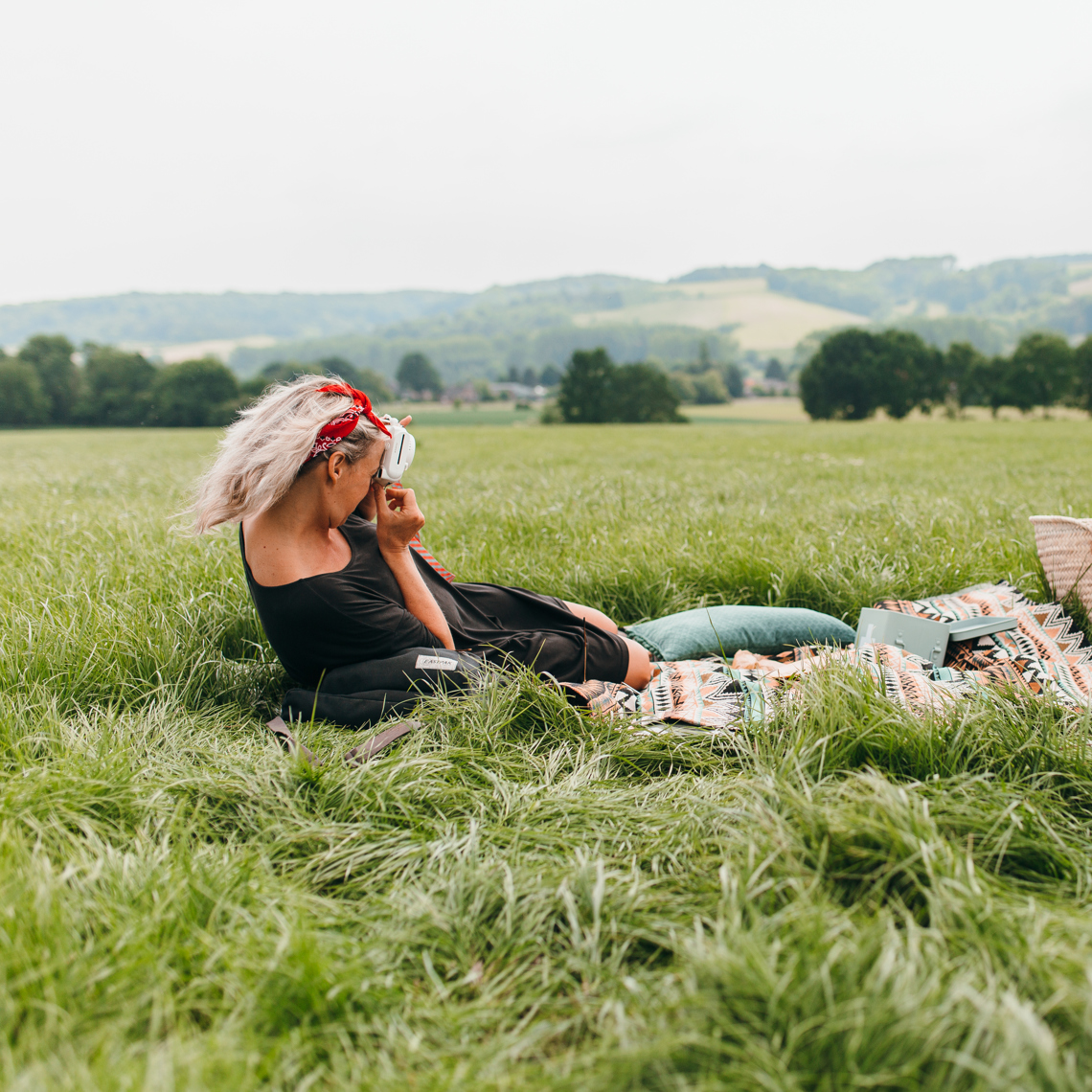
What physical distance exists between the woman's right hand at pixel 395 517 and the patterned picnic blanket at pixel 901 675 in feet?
3.38

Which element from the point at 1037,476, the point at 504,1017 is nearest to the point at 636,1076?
the point at 504,1017

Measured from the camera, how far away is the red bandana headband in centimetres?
290

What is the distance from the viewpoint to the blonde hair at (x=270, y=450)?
2814mm

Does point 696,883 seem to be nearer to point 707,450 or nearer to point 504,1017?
point 504,1017

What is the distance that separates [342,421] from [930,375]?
71873 millimetres

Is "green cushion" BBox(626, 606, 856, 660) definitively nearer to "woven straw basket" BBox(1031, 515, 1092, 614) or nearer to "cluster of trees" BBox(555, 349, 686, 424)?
"woven straw basket" BBox(1031, 515, 1092, 614)

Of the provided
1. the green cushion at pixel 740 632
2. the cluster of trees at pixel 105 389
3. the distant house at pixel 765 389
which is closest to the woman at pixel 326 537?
the green cushion at pixel 740 632

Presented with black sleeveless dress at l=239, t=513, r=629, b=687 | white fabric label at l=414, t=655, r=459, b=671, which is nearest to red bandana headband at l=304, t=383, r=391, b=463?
black sleeveless dress at l=239, t=513, r=629, b=687

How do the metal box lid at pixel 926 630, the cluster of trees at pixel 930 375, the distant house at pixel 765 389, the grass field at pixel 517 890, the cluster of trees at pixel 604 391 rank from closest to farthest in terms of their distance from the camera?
1. the grass field at pixel 517 890
2. the metal box lid at pixel 926 630
3. the cluster of trees at pixel 930 375
4. the cluster of trees at pixel 604 391
5. the distant house at pixel 765 389

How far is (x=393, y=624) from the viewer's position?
3086mm

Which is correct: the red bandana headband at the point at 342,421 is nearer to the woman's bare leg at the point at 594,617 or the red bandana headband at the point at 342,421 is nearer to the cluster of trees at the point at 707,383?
the woman's bare leg at the point at 594,617

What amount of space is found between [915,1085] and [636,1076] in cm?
52

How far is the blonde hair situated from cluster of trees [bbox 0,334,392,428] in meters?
54.4

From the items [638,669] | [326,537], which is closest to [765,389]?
[638,669]
